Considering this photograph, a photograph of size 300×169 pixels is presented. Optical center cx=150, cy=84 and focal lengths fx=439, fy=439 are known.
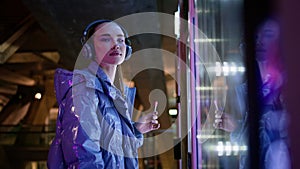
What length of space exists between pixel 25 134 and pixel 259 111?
35.0 feet

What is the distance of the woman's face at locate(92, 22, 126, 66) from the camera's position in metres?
2.35

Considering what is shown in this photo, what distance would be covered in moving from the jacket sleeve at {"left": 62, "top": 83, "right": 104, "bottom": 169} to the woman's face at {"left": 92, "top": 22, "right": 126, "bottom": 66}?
256mm

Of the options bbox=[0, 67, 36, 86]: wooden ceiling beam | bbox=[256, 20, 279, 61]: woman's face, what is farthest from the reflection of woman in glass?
bbox=[0, 67, 36, 86]: wooden ceiling beam

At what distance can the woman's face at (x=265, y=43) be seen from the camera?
47cm

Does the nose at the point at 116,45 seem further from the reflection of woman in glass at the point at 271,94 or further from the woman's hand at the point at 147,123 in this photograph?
the reflection of woman in glass at the point at 271,94

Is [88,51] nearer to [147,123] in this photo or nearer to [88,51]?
[88,51]

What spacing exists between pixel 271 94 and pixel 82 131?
1542 millimetres

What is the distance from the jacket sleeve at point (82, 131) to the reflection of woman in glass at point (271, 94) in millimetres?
1382

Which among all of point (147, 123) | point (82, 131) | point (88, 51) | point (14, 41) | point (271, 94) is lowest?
point (271, 94)

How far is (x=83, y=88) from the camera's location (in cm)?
214

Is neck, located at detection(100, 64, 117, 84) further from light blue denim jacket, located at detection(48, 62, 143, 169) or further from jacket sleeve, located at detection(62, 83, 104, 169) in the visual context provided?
jacket sleeve, located at detection(62, 83, 104, 169)

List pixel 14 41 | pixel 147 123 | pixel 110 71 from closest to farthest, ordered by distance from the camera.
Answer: pixel 110 71 → pixel 147 123 → pixel 14 41

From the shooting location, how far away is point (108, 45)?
2.36m

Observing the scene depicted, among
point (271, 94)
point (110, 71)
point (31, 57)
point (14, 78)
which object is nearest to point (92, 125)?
point (110, 71)
